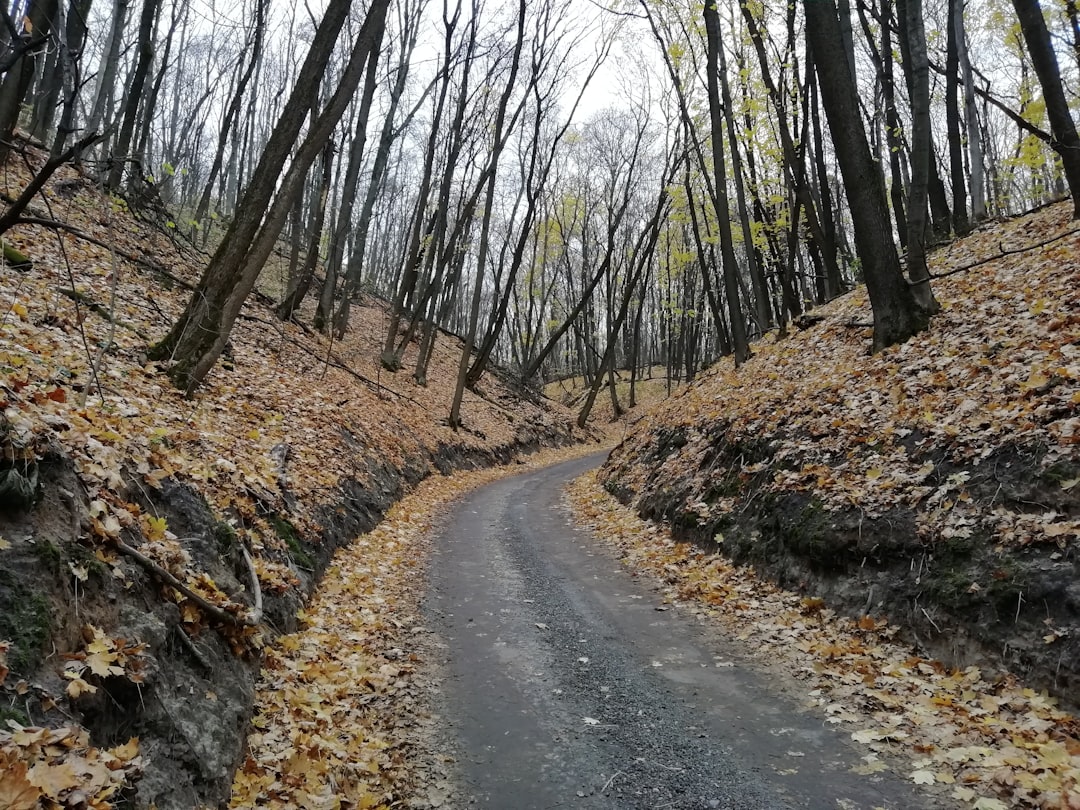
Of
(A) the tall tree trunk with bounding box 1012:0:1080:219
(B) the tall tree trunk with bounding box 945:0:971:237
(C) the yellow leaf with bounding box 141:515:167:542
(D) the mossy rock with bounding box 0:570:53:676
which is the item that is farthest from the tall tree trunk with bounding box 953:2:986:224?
(D) the mossy rock with bounding box 0:570:53:676

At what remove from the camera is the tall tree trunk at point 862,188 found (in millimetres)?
9305

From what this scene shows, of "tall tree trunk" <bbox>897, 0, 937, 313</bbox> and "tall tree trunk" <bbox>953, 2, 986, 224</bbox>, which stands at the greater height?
"tall tree trunk" <bbox>953, 2, 986, 224</bbox>

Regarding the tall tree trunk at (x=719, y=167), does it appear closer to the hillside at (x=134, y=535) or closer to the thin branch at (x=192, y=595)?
the hillside at (x=134, y=535)

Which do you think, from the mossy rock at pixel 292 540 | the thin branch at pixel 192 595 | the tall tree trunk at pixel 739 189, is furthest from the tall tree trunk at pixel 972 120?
the thin branch at pixel 192 595

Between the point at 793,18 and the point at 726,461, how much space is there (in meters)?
12.9

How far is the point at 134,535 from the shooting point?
14.4ft

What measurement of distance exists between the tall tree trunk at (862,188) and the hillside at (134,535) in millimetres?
9018

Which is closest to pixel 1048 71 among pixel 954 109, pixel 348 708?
pixel 954 109

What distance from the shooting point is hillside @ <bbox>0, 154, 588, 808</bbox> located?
305cm

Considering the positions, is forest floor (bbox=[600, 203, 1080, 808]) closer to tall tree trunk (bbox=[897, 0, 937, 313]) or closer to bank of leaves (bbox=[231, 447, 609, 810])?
tall tree trunk (bbox=[897, 0, 937, 313])

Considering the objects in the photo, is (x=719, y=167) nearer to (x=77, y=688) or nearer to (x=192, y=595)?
(x=192, y=595)

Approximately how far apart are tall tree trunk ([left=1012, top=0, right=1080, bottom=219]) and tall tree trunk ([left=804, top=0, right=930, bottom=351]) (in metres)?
2.46

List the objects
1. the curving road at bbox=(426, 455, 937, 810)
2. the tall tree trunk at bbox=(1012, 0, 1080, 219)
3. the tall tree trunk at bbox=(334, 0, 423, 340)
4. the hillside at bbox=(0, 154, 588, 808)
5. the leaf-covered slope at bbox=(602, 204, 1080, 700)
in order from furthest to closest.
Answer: the tall tree trunk at bbox=(334, 0, 423, 340)
the tall tree trunk at bbox=(1012, 0, 1080, 219)
the leaf-covered slope at bbox=(602, 204, 1080, 700)
the curving road at bbox=(426, 455, 937, 810)
the hillside at bbox=(0, 154, 588, 808)

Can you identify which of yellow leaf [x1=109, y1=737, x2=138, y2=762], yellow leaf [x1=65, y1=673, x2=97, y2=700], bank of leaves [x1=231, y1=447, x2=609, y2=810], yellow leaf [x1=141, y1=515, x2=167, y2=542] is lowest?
bank of leaves [x1=231, y1=447, x2=609, y2=810]
